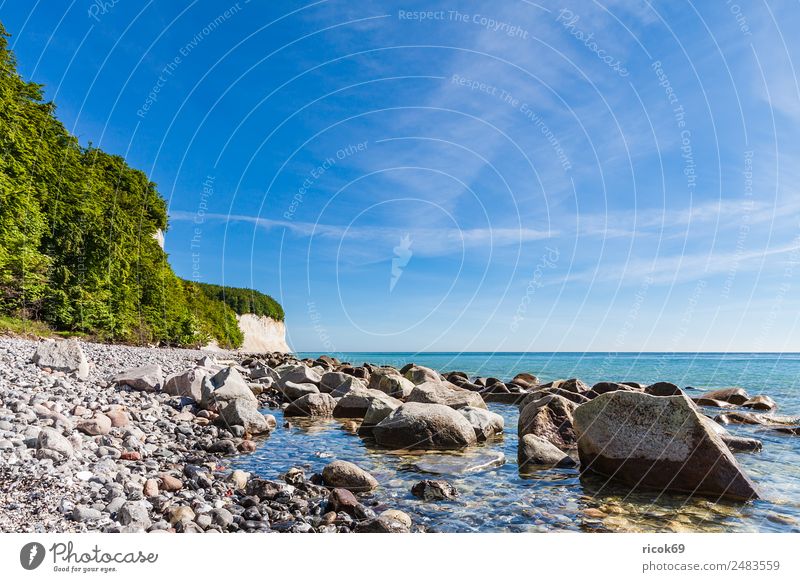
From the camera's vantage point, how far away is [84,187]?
102 feet

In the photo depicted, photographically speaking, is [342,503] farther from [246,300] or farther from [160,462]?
[246,300]

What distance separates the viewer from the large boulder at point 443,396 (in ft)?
50.2

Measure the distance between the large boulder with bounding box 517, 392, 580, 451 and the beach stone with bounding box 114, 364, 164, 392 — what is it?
1057 cm

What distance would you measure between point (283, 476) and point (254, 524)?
2.38m

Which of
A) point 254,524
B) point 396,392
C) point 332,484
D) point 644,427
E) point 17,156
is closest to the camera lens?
point 254,524

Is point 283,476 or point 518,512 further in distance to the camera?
point 283,476

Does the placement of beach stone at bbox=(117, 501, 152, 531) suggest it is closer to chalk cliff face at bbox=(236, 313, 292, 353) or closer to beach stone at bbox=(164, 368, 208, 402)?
beach stone at bbox=(164, 368, 208, 402)

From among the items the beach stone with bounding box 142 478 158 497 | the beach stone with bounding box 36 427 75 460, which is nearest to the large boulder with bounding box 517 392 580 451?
the beach stone with bounding box 142 478 158 497

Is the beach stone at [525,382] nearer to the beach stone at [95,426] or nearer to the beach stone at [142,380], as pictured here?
the beach stone at [142,380]

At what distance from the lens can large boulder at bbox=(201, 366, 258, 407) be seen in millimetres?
12992

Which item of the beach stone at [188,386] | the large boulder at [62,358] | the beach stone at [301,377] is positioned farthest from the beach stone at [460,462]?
the beach stone at [301,377]

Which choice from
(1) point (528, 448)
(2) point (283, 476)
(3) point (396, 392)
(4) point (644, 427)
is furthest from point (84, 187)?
(4) point (644, 427)
